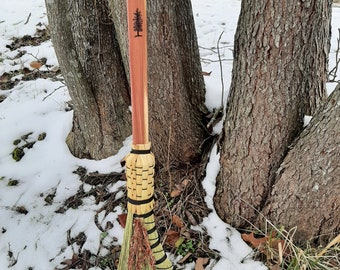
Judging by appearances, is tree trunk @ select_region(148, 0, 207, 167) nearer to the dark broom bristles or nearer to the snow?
the snow

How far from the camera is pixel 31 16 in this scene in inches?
160

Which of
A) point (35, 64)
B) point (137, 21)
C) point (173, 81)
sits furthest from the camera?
point (35, 64)

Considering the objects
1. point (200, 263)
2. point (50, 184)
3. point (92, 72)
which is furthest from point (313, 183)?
point (50, 184)

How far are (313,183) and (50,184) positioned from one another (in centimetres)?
143

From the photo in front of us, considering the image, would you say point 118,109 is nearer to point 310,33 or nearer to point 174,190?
point 174,190

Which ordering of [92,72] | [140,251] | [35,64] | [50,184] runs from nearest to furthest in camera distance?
[140,251] < [92,72] < [50,184] < [35,64]

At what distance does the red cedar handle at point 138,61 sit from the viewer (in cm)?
128

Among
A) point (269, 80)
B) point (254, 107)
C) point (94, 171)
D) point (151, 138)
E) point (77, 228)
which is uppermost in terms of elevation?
point (269, 80)

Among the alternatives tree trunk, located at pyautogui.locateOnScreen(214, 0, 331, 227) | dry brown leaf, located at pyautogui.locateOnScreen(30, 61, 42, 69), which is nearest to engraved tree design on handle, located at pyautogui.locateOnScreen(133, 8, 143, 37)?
tree trunk, located at pyautogui.locateOnScreen(214, 0, 331, 227)

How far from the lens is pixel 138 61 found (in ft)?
4.29

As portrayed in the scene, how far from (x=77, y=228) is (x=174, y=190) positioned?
0.54 metres

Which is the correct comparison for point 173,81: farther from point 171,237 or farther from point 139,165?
point 171,237

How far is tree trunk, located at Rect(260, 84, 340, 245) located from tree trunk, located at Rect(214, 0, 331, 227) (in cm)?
8

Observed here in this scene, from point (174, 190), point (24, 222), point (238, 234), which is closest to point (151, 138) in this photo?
point (174, 190)
